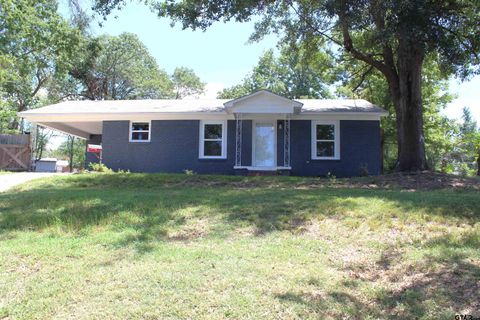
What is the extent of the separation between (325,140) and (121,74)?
2582 cm

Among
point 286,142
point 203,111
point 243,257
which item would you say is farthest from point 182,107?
point 243,257

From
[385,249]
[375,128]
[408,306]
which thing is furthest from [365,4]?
[408,306]

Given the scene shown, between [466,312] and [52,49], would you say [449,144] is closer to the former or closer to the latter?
[52,49]

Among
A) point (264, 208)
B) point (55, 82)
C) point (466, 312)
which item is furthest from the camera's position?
point (55, 82)

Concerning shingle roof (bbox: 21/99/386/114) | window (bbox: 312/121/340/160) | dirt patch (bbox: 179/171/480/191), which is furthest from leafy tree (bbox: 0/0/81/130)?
window (bbox: 312/121/340/160)

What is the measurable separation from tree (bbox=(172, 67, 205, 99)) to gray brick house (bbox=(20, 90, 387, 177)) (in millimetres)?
28005

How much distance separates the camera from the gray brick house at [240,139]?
51.3ft

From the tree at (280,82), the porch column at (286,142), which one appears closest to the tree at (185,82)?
the tree at (280,82)

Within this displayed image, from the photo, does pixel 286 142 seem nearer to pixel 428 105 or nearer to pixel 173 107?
pixel 173 107

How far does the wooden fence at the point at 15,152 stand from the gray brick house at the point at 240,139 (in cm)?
372

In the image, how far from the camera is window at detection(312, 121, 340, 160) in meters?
15.7

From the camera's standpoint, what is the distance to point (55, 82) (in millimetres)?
35562

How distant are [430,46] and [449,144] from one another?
1574 cm

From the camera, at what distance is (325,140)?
52.0 ft
